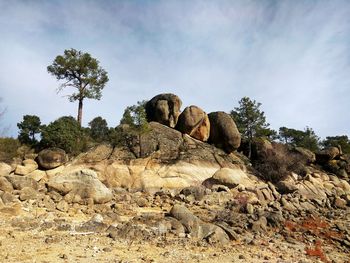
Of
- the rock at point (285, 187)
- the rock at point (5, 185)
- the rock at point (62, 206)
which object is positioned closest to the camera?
the rock at point (62, 206)

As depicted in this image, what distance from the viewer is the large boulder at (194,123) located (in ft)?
116

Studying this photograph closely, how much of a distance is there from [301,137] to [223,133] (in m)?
22.2

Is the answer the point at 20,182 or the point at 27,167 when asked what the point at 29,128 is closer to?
the point at 27,167

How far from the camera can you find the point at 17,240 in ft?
37.7

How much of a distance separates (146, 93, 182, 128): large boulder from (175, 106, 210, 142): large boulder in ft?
2.90

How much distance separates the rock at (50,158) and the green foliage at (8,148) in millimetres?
2666

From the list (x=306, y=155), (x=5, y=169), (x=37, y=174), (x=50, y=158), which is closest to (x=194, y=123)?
(x=306, y=155)

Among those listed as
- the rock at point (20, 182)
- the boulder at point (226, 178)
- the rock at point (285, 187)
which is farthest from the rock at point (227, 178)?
the rock at point (20, 182)

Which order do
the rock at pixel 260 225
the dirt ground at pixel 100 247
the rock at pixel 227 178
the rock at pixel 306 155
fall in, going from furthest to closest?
the rock at pixel 306 155 → the rock at pixel 227 178 → the rock at pixel 260 225 → the dirt ground at pixel 100 247

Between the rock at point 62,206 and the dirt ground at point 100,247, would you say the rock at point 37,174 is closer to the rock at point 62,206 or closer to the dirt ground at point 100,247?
the rock at point 62,206

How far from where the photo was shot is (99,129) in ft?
121

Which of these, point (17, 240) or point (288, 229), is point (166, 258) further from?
point (288, 229)

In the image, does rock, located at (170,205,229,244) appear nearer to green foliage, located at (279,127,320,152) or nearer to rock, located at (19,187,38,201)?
rock, located at (19,187,38,201)

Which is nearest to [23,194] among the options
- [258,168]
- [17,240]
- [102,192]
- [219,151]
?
[102,192]
